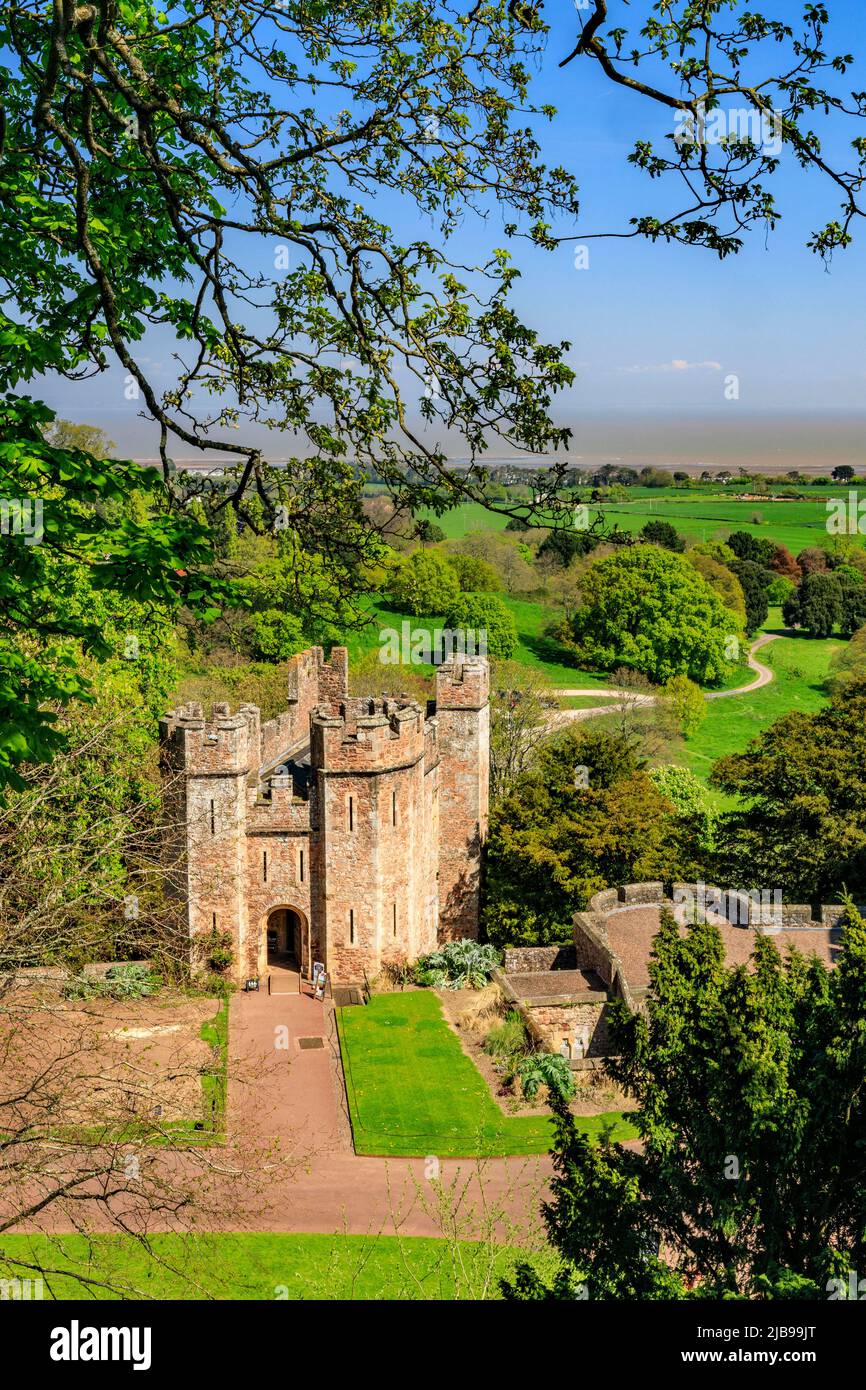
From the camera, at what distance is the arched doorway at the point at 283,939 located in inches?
1390

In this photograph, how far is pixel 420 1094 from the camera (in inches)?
1095

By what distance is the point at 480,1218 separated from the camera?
21.9 m

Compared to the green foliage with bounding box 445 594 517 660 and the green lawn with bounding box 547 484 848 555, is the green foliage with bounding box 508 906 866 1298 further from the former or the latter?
Answer: the green lawn with bounding box 547 484 848 555

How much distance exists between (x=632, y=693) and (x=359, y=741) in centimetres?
3837

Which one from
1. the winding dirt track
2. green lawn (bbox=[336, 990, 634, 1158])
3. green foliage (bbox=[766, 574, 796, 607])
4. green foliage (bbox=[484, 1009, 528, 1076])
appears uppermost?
green foliage (bbox=[766, 574, 796, 607])

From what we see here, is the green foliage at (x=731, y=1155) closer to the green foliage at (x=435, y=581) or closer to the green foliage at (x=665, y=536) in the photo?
the green foliage at (x=435, y=581)

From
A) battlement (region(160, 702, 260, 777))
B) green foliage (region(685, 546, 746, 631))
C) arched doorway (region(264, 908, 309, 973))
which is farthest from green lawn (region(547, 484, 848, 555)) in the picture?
battlement (region(160, 702, 260, 777))

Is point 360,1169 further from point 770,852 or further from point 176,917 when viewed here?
point 770,852

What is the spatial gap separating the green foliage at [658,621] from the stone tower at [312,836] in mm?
41903

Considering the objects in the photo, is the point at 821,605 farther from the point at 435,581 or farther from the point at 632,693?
the point at 435,581

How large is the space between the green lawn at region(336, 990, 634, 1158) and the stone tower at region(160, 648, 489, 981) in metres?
2.77

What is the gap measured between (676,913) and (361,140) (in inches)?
1026

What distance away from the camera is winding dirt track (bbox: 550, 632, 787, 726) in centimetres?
6356
